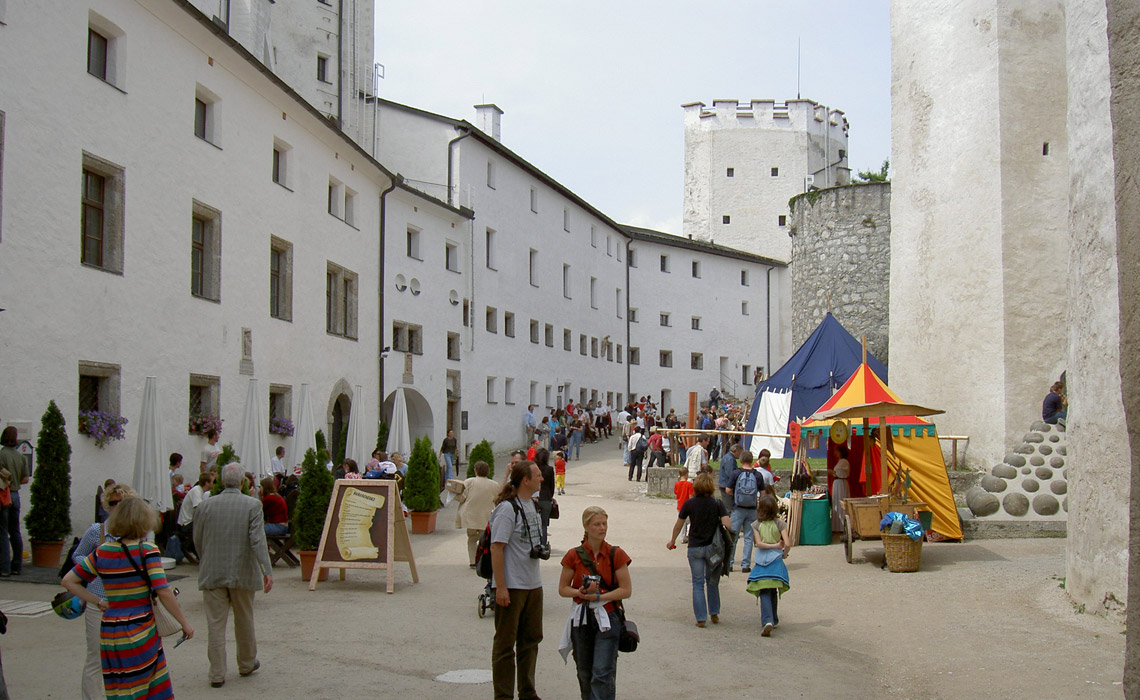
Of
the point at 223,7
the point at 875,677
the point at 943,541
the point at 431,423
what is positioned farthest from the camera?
the point at 431,423

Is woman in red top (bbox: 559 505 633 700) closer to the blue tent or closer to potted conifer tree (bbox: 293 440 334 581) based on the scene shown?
potted conifer tree (bbox: 293 440 334 581)

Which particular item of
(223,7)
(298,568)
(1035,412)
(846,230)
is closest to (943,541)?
(1035,412)

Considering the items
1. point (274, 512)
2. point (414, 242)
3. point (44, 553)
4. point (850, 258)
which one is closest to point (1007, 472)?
point (274, 512)

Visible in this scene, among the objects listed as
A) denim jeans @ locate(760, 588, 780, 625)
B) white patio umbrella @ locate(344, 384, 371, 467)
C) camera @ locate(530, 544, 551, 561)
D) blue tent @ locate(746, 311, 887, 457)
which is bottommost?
denim jeans @ locate(760, 588, 780, 625)

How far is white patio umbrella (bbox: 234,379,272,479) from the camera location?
16828 mm

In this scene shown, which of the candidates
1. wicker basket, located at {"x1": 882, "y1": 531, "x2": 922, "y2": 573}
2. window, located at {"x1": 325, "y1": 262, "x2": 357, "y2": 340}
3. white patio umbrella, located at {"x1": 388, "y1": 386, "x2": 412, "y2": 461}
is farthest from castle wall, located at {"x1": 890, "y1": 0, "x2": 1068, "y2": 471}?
window, located at {"x1": 325, "y1": 262, "x2": 357, "y2": 340}

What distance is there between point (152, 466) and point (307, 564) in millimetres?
2703

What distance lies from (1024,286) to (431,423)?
57.4ft

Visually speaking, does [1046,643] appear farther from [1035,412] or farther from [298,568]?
[1035,412]

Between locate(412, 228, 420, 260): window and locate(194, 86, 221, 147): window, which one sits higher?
locate(194, 86, 221, 147): window

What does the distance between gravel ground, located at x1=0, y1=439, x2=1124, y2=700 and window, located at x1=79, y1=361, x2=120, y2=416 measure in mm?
3610

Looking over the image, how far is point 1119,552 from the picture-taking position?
9969mm

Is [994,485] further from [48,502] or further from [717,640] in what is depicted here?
[48,502]

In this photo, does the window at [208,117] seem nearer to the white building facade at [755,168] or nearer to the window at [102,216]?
the window at [102,216]
